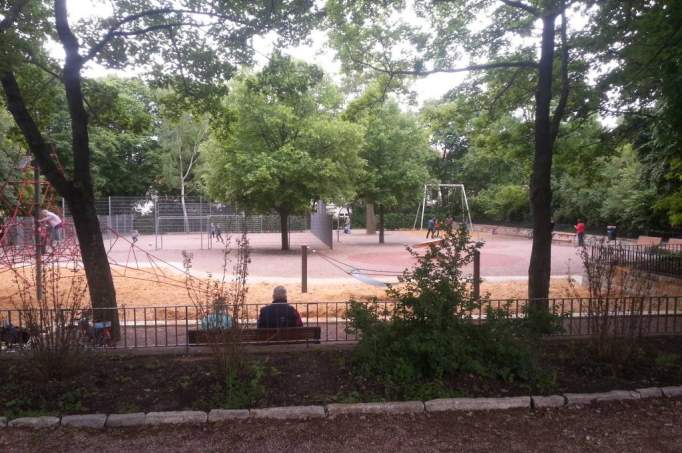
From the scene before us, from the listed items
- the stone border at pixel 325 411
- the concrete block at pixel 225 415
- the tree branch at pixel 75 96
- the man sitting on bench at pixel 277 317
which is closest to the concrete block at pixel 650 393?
the stone border at pixel 325 411

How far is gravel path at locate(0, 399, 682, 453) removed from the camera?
3773 mm

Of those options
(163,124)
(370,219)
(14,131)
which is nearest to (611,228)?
(370,219)

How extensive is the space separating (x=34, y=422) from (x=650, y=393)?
551cm

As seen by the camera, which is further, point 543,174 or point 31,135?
point 543,174

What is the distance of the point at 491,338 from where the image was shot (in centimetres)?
504

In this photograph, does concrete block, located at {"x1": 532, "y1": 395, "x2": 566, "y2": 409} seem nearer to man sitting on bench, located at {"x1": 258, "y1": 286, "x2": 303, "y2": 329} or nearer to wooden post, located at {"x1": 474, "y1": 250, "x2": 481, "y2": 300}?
wooden post, located at {"x1": 474, "y1": 250, "x2": 481, "y2": 300}

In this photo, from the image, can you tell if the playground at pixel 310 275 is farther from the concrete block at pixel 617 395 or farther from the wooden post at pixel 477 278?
the concrete block at pixel 617 395

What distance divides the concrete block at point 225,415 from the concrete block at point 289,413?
8 centimetres

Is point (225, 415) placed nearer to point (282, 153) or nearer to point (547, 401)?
point (547, 401)

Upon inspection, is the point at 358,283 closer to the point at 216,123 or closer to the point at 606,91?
the point at 216,123

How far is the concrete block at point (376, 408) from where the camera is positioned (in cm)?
430

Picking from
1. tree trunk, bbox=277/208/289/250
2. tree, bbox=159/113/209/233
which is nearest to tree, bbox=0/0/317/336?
tree trunk, bbox=277/208/289/250

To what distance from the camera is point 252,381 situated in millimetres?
4516

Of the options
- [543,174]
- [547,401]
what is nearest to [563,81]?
[543,174]
